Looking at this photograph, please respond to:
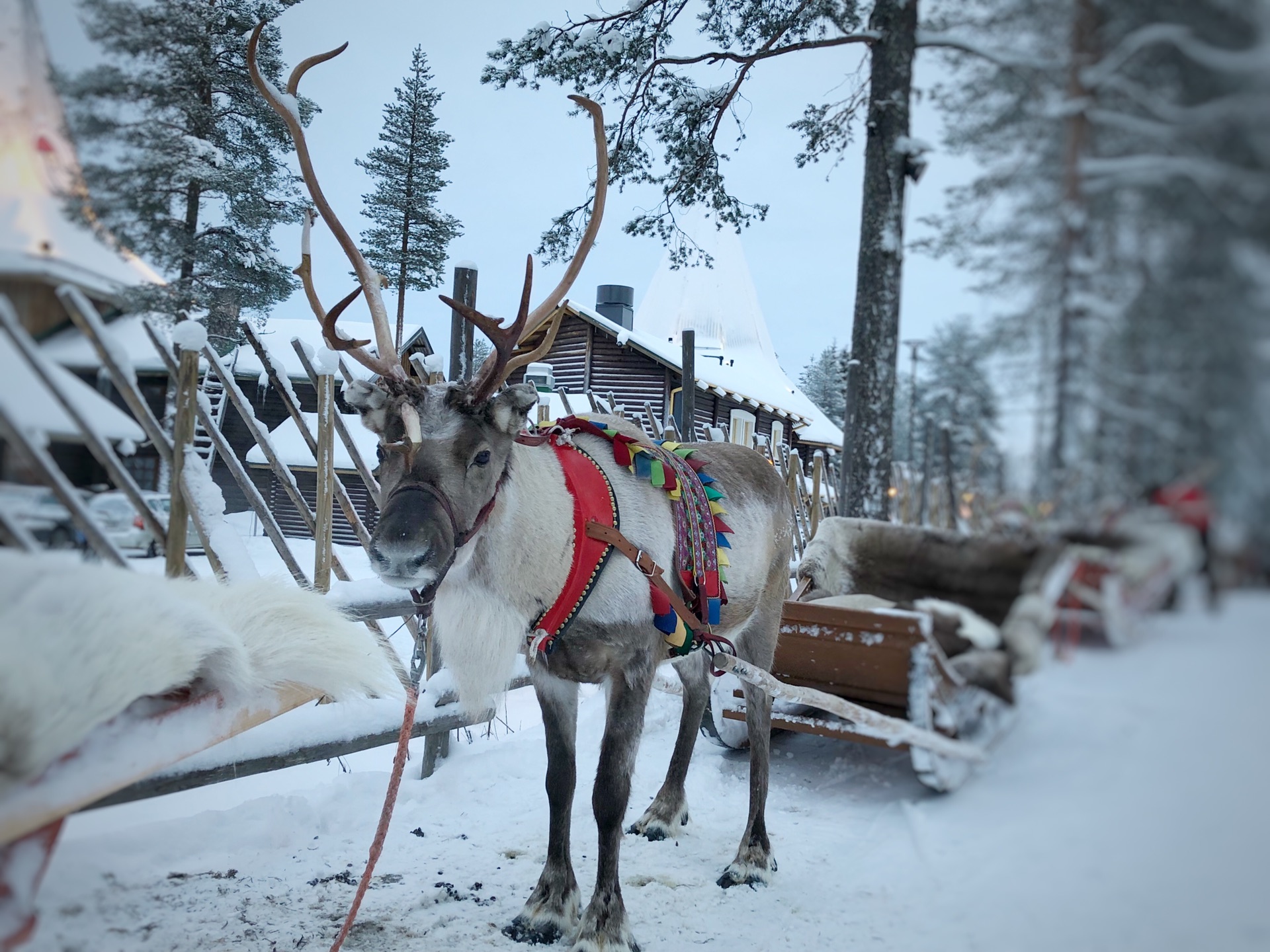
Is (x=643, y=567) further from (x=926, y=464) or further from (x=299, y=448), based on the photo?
(x=299, y=448)

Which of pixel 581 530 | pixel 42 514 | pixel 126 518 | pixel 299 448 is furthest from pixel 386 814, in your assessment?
pixel 299 448

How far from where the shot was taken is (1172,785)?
467 millimetres

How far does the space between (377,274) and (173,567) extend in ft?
3.40

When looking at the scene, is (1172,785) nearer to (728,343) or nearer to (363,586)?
(728,343)

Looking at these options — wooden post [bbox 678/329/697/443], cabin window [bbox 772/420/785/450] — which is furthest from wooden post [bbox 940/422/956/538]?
wooden post [bbox 678/329/697/443]

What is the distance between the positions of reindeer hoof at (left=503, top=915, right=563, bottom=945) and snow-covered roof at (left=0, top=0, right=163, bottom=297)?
7.45 ft

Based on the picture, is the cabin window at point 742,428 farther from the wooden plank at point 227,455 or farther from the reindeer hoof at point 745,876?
the reindeer hoof at point 745,876

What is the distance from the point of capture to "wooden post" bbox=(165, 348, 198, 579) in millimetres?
838

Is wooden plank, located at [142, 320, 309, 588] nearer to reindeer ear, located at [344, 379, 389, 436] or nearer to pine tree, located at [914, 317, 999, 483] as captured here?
reindeer ear, located at [344, 379, 389, 436]

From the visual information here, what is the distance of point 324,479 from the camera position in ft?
10.0

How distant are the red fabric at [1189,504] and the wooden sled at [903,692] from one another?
24 centimetres

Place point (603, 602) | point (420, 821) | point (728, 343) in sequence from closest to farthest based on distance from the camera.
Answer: point (728, 343)
point (603, 602)
point (420, 821)

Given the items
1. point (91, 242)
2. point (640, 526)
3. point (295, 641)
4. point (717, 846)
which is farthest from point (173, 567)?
point (717, 846)

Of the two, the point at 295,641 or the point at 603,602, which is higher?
the point at 295,641
